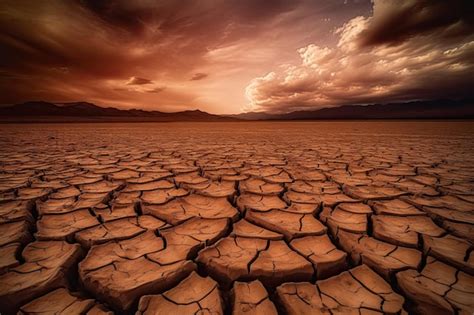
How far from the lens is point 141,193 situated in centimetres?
170

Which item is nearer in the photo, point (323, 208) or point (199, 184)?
point (323, 208)

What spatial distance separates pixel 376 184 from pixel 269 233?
1.33 meters

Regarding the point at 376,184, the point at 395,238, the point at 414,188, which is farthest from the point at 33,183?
the point at 414,188

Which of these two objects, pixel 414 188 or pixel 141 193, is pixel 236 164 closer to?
pixel 141 193

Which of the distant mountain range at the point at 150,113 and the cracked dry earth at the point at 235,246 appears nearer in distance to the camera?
the cracked dry earth at the point at 235,246

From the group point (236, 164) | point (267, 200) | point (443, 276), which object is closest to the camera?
point (443, 276)

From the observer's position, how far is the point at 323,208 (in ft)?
4.72

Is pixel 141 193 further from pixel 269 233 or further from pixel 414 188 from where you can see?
pixel 414 188

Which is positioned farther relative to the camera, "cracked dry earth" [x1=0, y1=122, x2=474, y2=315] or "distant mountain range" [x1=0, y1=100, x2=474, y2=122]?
"distant mountain range" [x1=0, y1=100, x2=474, y2=122]

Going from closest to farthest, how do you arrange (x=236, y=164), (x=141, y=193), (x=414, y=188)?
(x=141, y=193) < (x=414, y=188) < (x=236, y=164)

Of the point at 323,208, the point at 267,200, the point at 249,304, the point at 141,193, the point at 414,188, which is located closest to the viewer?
the point at 249,304

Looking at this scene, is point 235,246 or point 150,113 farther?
point 150,113

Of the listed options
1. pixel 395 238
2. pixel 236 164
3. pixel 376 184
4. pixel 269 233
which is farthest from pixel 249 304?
pixel 236 164

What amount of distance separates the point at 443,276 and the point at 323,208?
656mm
